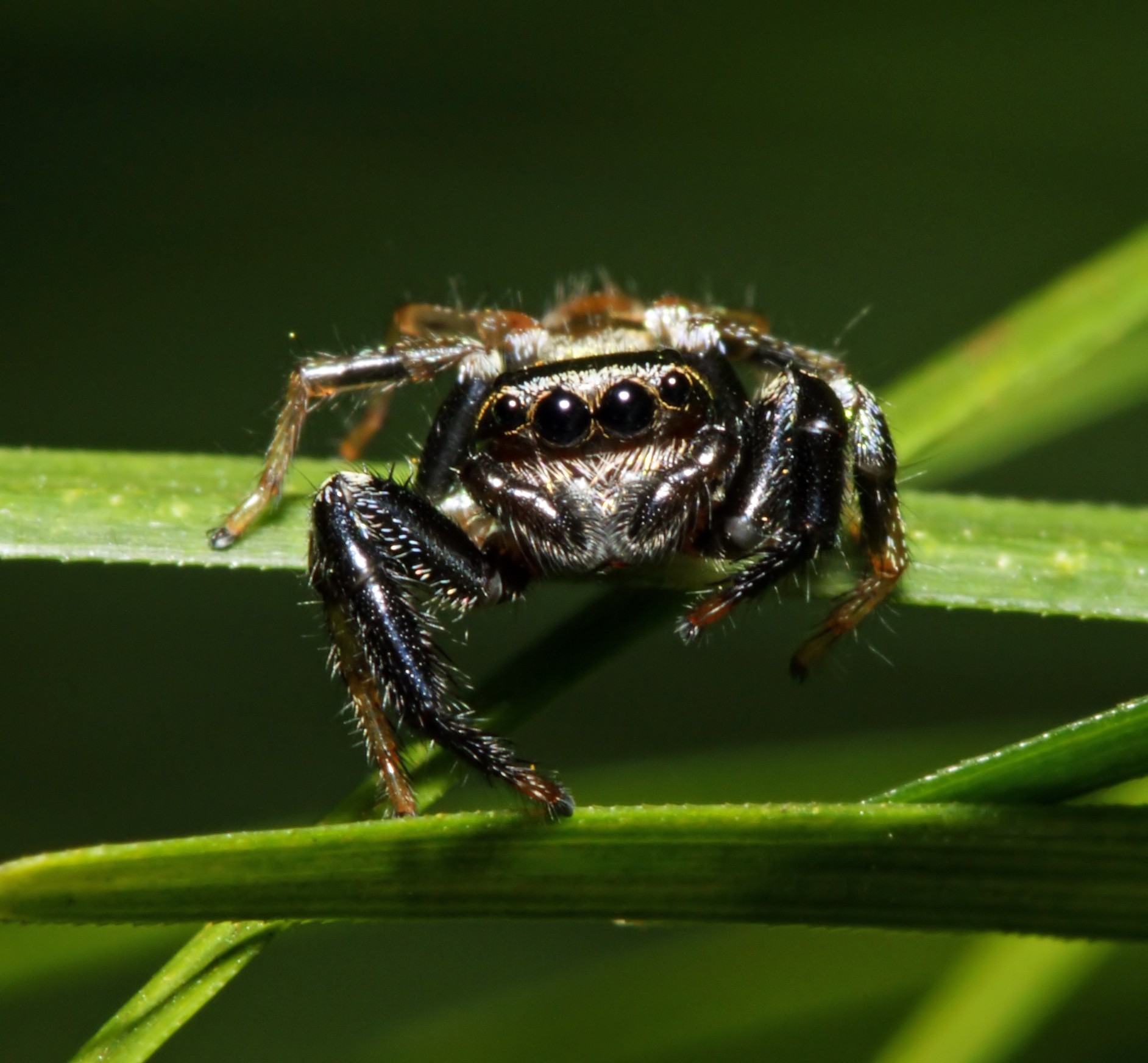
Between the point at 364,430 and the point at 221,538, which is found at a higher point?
the point at 364,430

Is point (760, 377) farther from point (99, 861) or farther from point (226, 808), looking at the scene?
point (226, 808)

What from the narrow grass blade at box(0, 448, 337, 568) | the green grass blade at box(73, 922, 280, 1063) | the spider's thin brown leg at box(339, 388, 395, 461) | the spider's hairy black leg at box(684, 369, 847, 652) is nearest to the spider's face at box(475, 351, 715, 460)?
the spider's hairy black leg at box(684, 369, 847, 652)

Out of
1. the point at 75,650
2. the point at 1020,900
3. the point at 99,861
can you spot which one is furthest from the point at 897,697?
the point at 99,861

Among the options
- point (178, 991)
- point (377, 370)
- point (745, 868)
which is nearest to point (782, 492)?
point (377, 370)

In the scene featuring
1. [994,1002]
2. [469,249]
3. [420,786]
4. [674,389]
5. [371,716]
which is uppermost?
[469,249]

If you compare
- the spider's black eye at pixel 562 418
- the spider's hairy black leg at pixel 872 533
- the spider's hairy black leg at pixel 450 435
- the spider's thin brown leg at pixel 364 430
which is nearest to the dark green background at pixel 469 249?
the spider's thin brown leg at pixel 364 430

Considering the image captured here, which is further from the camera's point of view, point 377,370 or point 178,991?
point 377,370

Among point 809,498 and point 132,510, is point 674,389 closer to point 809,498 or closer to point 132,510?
point 809,498
